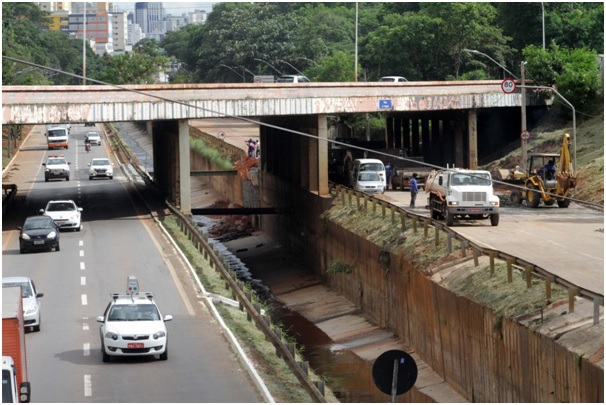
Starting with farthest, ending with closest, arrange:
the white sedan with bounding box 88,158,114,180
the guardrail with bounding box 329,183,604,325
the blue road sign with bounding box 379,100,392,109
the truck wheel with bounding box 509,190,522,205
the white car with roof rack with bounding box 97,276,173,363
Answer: the white sedan with bounding box 88,158,114,180, the blue road sign with bounding box 379,100,392,109, the truck wheel with bounding box 509,190,522,205, the white car with roof rack with bounding box 97,276,173,363, the guardrail with bounding box 329,183,604,325

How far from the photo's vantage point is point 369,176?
62750 mm

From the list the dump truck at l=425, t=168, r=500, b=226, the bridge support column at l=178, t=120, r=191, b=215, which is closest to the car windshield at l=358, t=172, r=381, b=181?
the bridge support column at l=178, t=120, r=191, b=215

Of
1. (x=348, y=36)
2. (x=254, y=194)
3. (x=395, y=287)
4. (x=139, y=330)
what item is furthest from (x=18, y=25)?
(x=139, y=330)

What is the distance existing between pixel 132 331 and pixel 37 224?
2162cm

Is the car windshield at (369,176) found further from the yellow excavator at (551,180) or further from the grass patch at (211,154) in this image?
the grass patch at (211,154)

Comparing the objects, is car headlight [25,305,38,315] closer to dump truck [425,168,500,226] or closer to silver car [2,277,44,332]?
silver car [2,277,44,332]

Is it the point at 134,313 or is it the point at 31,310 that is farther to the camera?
the point at 31,310

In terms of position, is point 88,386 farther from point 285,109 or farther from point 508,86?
point 508,86

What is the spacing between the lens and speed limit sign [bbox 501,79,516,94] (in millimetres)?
63375

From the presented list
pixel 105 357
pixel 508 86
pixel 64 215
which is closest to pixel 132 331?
pixel 105 357

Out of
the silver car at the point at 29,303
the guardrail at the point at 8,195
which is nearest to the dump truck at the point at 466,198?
the silver car at the point at 29,303

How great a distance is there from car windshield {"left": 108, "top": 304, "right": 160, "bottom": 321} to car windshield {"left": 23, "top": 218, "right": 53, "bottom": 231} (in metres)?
19.9

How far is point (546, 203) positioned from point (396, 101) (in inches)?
493

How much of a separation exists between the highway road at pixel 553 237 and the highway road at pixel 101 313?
1115 cm
